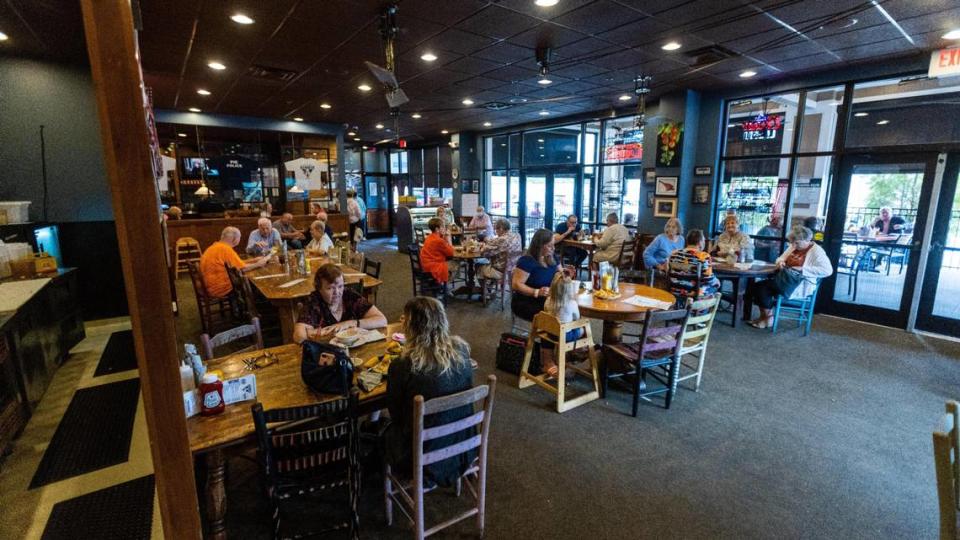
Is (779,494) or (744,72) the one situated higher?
(744,72)

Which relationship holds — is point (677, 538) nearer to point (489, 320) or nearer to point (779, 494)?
point (779, 494)

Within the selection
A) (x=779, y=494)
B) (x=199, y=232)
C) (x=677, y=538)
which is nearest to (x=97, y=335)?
(x=199, y=232)

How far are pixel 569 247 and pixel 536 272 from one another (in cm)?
414

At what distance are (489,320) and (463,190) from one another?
7.20 meters

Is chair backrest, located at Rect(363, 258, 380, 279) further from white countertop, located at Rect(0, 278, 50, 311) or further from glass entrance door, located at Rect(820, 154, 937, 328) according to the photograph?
glass entrance door, located at Rect(820, 154, 937, 328)

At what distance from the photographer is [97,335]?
5.18 m

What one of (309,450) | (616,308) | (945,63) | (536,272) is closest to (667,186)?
(945,63)

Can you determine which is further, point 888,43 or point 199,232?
point 199,232

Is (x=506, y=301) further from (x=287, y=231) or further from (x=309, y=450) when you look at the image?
(x=309, y=450)

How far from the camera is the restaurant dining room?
196cm

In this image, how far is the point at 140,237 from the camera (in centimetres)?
117

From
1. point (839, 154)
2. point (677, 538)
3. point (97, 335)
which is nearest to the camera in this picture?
point (677, 538)

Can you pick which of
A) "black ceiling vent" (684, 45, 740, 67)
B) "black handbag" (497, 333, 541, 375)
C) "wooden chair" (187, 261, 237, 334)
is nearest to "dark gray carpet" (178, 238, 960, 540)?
"black handbag" (497, 333, 541, 375)

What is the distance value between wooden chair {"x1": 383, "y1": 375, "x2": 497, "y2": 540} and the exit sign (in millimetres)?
5963
